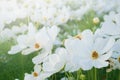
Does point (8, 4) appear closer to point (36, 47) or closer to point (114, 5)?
point (114, 5)

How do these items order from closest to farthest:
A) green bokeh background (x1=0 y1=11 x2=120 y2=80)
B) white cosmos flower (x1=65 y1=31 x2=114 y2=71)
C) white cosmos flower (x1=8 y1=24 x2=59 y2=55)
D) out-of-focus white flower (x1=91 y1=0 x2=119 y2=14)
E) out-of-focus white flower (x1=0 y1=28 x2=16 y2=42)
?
white cosmos flower (x1=65 y1=31 x2=114 y2=71)
white cosmos flower (x1=8 y1=24 x2=59 y2=55)
green bokeh background (x1=0 y1=11 x2=120 y2=80)
out-of-focus white flower (x1=0 y1=28 x2=16 y2=42)
out-of-focus white flower (x1=91 y1=0 x2=119 y2=14)

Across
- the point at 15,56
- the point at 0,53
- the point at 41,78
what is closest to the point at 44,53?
the point at 41,78

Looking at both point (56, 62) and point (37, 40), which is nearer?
point (56, 62)

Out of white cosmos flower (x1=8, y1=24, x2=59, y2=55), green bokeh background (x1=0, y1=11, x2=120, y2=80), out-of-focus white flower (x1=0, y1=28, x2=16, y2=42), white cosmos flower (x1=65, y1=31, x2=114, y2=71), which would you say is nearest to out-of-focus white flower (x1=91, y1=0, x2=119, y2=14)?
green bokeh background (x1=0, y1=11, x2=120, y2=80)

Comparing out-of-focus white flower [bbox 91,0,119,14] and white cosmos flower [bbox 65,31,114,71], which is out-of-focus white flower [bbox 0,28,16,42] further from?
out-of-focus white flower [bbox 91,0,119,14]

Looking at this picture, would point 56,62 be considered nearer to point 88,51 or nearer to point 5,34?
point 88,51

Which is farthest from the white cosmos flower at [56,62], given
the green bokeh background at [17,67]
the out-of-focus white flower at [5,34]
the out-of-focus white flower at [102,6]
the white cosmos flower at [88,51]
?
the out-of-focus white flower at [102,6]

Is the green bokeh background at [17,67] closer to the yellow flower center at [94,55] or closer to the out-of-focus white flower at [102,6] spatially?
the yellow flower center at [94,55]

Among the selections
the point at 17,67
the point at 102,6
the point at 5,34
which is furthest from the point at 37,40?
the point at 102,6
